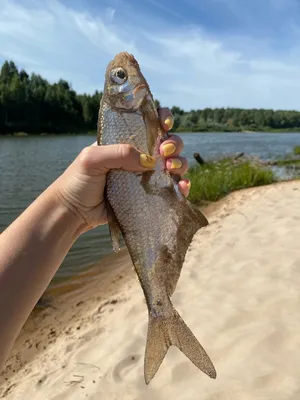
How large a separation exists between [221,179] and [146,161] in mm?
11421

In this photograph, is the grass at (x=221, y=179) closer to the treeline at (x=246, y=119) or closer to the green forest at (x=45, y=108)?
the green forest at (x=45, y=108)

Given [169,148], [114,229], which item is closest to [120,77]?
[169,148]

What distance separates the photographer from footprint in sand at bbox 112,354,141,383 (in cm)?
389

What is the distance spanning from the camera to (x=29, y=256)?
2242mm

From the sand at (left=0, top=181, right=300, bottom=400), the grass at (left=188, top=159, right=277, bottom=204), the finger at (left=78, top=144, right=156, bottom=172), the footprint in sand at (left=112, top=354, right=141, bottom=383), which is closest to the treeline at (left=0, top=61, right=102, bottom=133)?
the grass at (left=188, top=159, right=277, bottom=204)

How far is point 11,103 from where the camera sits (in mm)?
76688

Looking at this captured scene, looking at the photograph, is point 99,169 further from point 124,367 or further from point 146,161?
point 124,367

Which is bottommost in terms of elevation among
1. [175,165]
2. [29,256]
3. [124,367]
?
[124,367]

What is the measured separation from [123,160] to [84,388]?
8.37ft

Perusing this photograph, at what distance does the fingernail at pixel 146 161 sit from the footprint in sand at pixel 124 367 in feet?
8.09

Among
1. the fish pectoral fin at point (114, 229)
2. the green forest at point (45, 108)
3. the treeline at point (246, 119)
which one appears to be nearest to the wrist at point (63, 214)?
the fish pectoral fin at point (114, 229)

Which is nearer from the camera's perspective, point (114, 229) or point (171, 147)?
point (171, 147)

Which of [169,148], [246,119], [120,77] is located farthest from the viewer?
[246,119]

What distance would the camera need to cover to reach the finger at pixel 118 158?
2115 mm
